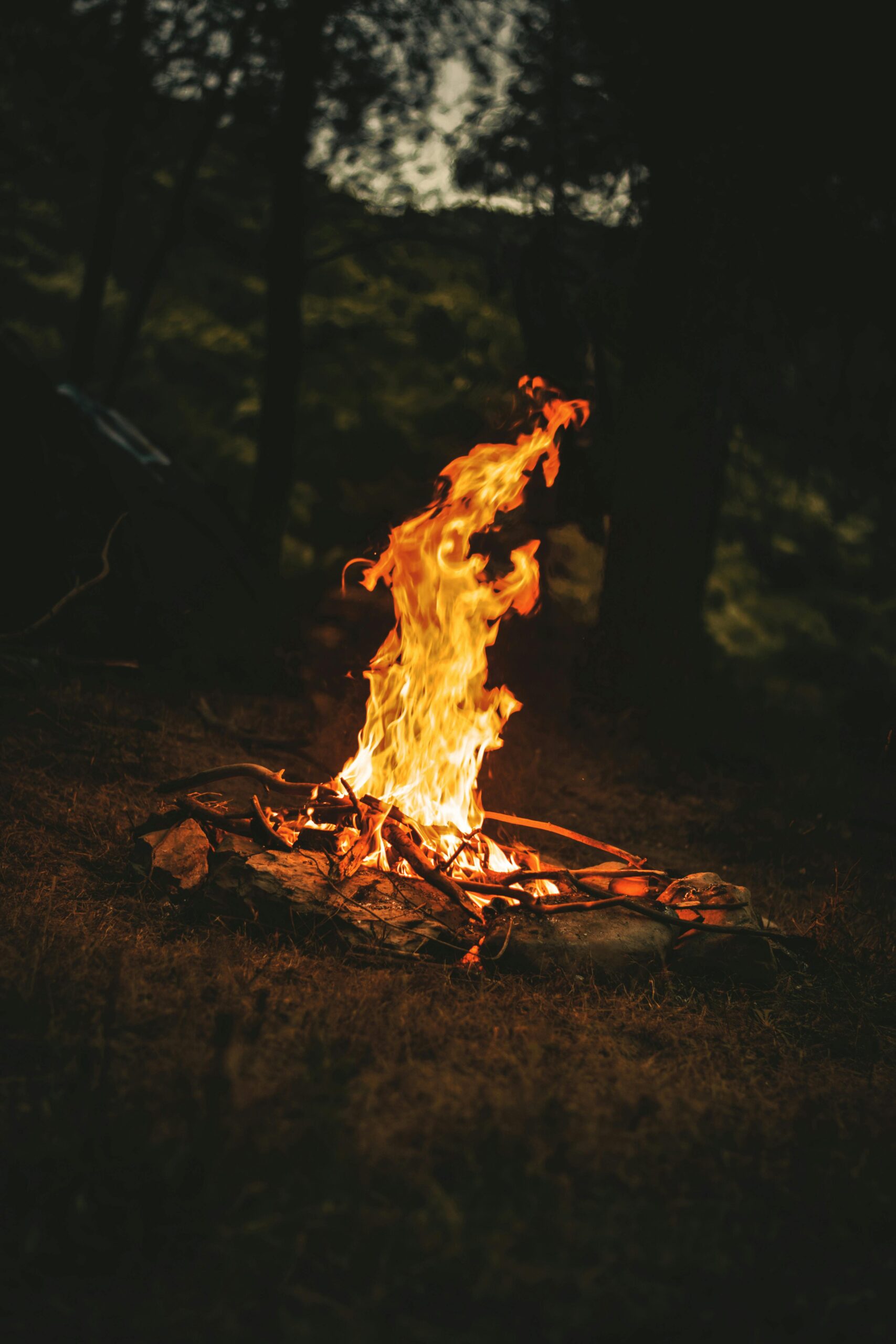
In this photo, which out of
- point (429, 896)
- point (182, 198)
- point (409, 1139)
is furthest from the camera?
point (182, 198)

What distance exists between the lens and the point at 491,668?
31.0 feet

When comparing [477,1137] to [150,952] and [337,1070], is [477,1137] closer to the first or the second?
[337,1070]

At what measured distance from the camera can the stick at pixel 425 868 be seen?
435cm

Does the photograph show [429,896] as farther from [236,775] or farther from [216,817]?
[236,775]

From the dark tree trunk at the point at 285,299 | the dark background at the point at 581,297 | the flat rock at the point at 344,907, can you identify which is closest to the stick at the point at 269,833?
the flat rock at the point at 344,907

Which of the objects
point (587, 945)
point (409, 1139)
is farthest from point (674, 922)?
point (409, 1139)

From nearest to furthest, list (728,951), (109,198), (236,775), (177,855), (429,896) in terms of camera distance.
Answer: (728,951), (429,896), (177,855), (236,775), (109,198)

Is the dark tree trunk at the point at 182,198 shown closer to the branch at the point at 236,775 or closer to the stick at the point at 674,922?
the branch at the point at 236,775

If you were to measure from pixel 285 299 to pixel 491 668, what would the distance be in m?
4.62

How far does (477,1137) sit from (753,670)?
517 inches

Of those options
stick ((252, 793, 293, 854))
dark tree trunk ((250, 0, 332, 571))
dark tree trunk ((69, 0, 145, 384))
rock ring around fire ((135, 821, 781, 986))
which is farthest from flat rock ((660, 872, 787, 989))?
dark tree trunk ((69, 0, 145, 384))

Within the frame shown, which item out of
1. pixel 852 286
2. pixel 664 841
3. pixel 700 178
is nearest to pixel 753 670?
pixel 852 286

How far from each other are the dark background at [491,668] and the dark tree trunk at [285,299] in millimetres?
52

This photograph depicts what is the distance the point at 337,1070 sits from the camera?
3.06 meters
